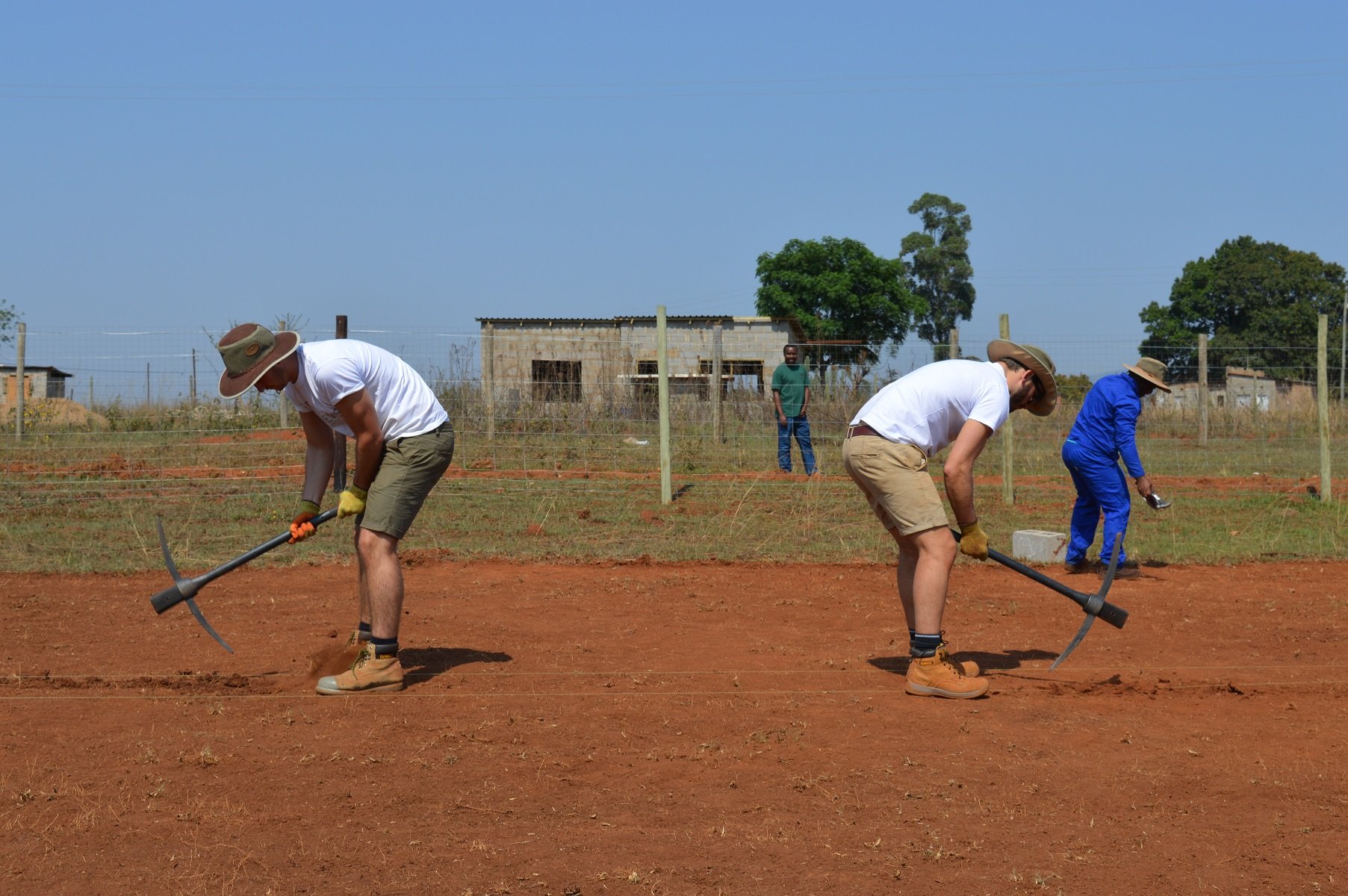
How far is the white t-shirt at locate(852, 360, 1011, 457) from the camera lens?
17.1 feet

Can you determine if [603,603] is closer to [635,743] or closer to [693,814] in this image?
[635,743]

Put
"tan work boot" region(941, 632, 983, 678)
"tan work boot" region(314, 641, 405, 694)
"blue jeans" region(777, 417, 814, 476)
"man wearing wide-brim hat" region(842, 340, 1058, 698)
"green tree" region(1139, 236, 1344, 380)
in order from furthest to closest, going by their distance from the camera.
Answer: "green tree" region(1139, 236, 1344, 380)
"blue jeans" region(777, 417, 814, 476)
"tan work boot" region(941, 632, 983, 678)
"tan work boot" region(314, 641, 405, 694)
"man wearing wide-brim hat" region(842, 340, 1058, 698)

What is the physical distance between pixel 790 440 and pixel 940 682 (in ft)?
28.7

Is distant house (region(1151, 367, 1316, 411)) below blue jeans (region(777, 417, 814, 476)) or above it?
above

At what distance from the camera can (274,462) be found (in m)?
13.9

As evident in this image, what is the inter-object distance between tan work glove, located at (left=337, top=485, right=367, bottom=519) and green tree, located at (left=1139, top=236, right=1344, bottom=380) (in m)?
51.5

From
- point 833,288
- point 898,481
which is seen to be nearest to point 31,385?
point 898,481

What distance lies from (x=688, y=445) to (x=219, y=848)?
1061cm

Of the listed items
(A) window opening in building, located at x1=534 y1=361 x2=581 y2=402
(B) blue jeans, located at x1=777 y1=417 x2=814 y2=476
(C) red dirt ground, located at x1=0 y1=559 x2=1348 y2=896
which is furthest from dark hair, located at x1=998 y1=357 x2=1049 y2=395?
(B) blue jeans, located at x1=777 y1=417 x2=814 y2=476

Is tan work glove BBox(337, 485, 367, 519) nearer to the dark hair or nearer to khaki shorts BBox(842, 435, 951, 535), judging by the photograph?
khaki shorts BBox(842, 435, 951, 535)

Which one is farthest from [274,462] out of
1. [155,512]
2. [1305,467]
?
[1305,467]

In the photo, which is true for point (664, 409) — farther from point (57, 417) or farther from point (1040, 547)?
point (57, 417)

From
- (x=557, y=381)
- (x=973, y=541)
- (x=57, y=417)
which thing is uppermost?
(x=557, y=381)

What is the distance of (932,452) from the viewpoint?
18.0ft
